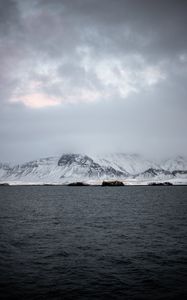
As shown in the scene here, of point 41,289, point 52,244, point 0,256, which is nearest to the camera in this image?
point 41,289

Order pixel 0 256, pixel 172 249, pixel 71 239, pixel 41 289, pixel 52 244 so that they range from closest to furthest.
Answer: pixel 41 289 → pixel 0 256 → pixel 172 249 → pixel 52 244 → pixel 71 239

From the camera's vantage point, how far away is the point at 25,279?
24.4 meters

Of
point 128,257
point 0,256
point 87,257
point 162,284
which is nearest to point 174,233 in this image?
point 128,257

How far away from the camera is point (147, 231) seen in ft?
156

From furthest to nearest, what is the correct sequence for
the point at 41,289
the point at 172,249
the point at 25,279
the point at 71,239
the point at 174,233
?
the point at 174,233
the point at 71,239
the point at 172,249
the point at 25,279
the point at 41,289

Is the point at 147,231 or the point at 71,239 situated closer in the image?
the point at 71,239

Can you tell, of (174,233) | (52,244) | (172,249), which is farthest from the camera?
(174,233)

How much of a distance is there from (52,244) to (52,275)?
42.3 feet

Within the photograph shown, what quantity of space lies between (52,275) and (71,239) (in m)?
15.9

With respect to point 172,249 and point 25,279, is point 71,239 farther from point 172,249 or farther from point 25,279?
point 25,279

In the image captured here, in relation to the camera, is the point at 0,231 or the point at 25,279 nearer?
the point at 25,279

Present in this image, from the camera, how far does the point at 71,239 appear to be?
41.3 metres

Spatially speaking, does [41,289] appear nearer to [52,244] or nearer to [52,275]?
[52,275]

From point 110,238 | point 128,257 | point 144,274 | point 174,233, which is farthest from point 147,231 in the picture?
point 144,274
